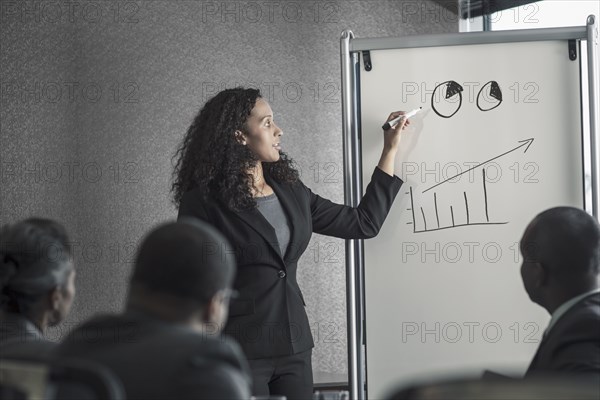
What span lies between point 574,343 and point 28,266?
110cm

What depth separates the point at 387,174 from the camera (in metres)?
2.92

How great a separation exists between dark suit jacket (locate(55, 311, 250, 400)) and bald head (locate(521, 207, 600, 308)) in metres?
0.80

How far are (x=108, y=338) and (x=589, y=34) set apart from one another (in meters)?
2.12

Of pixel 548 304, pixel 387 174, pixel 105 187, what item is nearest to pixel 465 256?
pixel 387 174

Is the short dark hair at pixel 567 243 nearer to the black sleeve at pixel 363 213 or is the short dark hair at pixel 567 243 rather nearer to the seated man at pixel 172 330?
the seated man at pixel 172 330

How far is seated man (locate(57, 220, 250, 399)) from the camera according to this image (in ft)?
3.98

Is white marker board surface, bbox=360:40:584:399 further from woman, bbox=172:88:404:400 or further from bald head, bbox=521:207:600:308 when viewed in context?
bald head, bbox=521:207:600:308

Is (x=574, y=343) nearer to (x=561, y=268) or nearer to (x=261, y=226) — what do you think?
(x=561, y=268)

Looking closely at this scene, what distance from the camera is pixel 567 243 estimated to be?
1.83 m

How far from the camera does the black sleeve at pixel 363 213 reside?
9.56 ft

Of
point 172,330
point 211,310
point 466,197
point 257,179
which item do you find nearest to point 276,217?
point 257,179

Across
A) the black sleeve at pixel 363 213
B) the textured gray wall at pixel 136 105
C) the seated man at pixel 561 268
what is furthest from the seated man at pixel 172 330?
the textured gray wall at pixel 136 105

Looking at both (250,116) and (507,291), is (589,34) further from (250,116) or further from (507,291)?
(250,116)

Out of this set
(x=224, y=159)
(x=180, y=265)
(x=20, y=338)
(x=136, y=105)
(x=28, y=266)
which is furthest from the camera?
(x=136, y=105)
